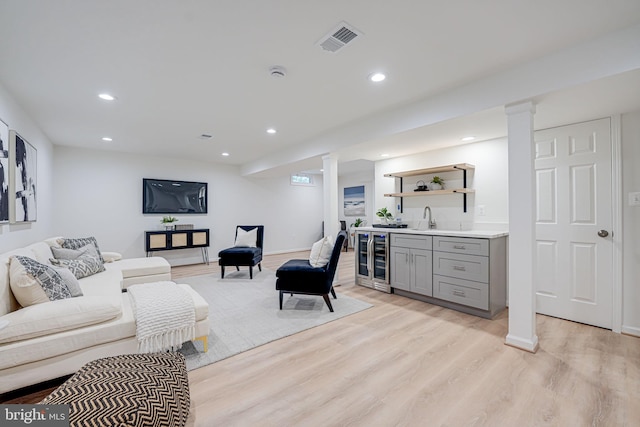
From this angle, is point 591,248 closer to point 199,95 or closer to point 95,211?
point 199,95

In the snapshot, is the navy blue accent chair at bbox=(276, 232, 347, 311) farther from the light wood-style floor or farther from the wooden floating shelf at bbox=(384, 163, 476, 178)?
the wooden floating shelf at bbox=(384, 163, 476, 178)

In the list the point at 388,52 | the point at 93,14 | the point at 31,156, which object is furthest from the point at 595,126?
the point at 31,156

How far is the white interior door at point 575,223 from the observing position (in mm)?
2760

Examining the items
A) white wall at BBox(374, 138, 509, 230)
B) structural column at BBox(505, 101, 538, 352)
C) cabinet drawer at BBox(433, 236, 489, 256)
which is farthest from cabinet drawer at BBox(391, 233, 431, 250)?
structural column at BBox(505, 101, 538, 352)

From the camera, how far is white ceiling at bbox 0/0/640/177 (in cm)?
169

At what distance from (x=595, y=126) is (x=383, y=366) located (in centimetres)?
311

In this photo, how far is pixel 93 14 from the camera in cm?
170

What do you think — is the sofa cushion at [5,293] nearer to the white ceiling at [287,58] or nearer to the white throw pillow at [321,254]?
the white ceiling at [287,58]

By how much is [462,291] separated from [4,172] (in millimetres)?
4744

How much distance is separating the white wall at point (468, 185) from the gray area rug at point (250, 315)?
175cm

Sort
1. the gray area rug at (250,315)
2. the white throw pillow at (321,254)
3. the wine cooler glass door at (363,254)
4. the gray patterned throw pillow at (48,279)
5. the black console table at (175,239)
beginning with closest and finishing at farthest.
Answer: the gray patterned throw pillow at (48,279) < the gray area rug at (250,315) < the white throw pillow at (321,254) < the wine cooler glass door at (363,254) < the black console table at (175,239)

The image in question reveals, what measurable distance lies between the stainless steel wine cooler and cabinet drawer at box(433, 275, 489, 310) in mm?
766

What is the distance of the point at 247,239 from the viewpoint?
523 centimetres

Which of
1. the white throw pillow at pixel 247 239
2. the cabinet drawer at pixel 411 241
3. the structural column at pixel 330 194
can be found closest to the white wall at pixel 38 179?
the white throw pillow at pixel 247 239
